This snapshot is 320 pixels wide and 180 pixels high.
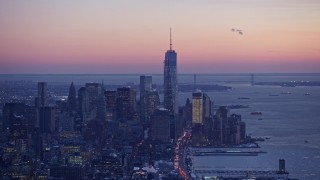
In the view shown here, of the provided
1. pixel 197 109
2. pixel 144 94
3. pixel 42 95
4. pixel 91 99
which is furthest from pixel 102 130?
pixel 144 94

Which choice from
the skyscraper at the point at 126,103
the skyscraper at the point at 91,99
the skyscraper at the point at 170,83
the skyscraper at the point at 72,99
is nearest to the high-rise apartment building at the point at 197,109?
the skyscraper at the point at 170,83

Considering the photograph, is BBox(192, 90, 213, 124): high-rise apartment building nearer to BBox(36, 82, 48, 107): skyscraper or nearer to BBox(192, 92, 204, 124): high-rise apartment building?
BBox(192, 92, 204, 124): high-rise apartment building

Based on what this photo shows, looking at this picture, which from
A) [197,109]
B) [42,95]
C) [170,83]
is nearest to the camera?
[42,95]

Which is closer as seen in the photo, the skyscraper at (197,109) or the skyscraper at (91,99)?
the skyscraper at (91,99)

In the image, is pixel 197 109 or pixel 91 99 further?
pixel 197 109

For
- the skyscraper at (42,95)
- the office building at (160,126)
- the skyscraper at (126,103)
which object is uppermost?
the skyscraper at (42,95)

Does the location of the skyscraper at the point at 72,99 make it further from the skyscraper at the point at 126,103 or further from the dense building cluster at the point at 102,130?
the skyscraper at the point at 126,103

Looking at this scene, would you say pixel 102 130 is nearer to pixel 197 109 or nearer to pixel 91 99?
pixel 91 99
